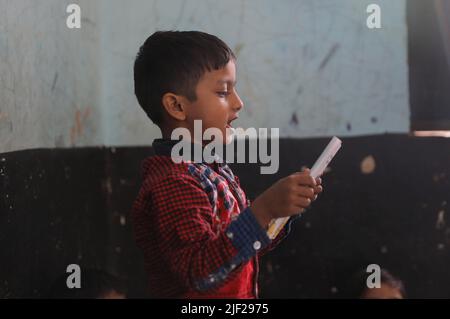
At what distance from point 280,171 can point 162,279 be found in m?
1.22

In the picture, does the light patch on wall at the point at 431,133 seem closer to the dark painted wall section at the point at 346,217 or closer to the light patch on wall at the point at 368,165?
the dark painted wall section at the point at 346,217

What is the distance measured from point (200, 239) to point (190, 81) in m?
0.34

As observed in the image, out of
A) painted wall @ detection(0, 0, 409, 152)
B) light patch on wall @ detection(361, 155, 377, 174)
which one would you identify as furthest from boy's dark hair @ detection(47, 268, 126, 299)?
light patch on wall @ detection(361, 155, 377, 174)

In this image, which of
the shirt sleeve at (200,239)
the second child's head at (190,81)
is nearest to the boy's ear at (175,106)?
the second child's head at (190,81)

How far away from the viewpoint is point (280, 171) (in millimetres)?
2465

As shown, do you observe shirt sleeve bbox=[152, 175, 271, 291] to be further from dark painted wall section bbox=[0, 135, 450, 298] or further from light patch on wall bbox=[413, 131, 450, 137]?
light patch on wall bbox=[413, 131, 450, 137]

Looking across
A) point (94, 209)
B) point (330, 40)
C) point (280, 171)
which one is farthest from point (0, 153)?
point (330, 40)

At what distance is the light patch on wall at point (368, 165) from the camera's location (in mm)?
2451

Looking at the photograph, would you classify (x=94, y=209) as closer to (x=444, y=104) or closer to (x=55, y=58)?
(x=55, y=58)

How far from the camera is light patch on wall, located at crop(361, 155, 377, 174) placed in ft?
8.04

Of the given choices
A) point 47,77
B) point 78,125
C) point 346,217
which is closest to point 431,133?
point 346,217

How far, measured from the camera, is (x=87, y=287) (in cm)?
195

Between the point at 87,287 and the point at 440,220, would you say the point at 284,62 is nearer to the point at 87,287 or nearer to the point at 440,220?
the point at 440,220

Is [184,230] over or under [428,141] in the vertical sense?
under
